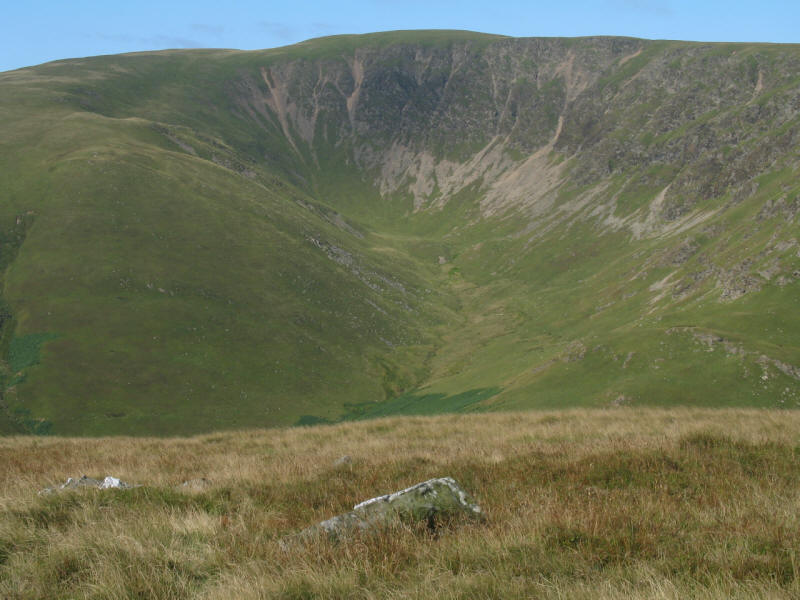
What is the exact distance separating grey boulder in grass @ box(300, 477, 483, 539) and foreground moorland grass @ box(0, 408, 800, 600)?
0.35 meters

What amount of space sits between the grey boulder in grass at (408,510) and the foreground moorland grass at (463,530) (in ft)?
1.14

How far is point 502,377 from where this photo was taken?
74.4m

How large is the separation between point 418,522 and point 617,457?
19.0 ft

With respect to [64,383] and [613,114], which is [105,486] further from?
[613,114]

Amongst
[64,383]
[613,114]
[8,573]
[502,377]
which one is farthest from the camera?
[613,114]

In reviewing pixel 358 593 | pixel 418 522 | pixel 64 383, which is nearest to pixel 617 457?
pixel 418 522

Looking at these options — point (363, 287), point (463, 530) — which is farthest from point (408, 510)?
point (363, 287)

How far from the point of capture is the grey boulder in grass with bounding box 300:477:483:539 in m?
6.94

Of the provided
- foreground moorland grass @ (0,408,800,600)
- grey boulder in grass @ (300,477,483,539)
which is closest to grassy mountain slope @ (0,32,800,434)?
foreground moorland grass @ (0,408,800,600)

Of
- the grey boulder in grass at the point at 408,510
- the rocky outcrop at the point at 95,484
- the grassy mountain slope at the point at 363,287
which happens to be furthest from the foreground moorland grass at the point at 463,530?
the grassy mountain slope at the point at 363,287

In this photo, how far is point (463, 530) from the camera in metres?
6.71

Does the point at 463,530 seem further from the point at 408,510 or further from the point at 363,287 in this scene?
the point at 363,287

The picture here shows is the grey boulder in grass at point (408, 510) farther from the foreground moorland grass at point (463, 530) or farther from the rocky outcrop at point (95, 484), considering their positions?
the rocky outcrop at point (95, 484)

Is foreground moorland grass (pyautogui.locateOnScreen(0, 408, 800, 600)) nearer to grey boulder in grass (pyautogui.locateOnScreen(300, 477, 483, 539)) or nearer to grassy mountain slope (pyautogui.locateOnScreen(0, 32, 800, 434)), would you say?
grey boulder in grass (pyautogui.locateOnScreen(300, 477, 483, 539))
